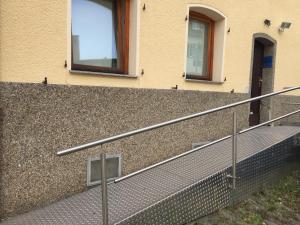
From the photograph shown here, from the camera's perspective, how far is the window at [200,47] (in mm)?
6254

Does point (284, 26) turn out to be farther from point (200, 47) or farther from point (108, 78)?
point (108, 78)

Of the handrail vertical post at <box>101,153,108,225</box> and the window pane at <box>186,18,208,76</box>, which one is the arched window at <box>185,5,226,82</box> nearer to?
the window pane at <box>186,18,208,76</box>

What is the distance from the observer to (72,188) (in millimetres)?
4336

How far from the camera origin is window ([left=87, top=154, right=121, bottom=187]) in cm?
451

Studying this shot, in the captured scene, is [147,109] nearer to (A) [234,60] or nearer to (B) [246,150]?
(B) [246,150]

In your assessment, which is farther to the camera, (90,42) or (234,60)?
(234,60)

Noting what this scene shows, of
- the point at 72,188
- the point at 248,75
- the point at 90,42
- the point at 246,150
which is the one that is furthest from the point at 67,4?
the point at 248,75

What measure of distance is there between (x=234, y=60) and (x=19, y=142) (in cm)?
451

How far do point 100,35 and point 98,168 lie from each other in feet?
5.97

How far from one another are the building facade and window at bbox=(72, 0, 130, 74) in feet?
0.05

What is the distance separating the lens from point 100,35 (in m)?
4.86

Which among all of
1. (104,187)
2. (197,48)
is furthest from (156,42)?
(104,187)

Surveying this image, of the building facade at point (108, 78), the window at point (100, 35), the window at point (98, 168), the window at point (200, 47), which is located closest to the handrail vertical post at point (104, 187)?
the building facade at point (108, 78)

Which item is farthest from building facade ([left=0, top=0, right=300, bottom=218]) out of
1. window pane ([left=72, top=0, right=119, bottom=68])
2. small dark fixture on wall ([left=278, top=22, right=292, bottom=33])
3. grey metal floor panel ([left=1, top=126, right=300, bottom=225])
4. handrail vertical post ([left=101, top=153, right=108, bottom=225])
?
handrail vertical post ([left=101, top=153, right=108, bottom=225])
